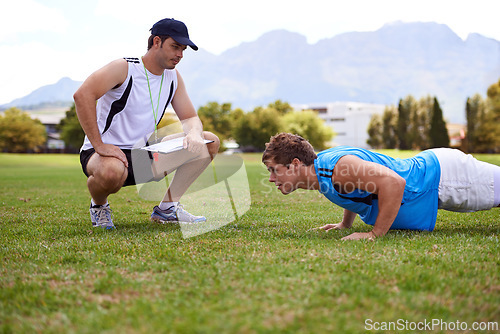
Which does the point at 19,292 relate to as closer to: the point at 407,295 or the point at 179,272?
the point at 179,272

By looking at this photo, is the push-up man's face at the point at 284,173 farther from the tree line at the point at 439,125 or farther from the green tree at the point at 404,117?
the green tree at the point at 404,117

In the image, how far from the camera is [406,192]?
4.17 m

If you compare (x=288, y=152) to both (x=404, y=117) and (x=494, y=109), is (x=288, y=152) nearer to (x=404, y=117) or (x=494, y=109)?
(x=494, y=109)

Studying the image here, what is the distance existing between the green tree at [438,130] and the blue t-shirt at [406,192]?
5198 cm

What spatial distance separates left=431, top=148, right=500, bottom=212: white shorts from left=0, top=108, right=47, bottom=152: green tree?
65426mm

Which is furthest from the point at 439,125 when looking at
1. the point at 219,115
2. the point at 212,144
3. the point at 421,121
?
the point at 219,115

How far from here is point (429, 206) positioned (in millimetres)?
4270

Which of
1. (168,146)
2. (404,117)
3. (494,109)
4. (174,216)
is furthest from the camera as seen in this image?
(404,117)

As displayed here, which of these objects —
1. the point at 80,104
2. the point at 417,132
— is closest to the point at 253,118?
the point at 417,132

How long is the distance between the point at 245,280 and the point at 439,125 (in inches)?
2158

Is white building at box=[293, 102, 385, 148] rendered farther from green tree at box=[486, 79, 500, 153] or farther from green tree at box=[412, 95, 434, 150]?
green tree at box=[486, 79, 500, 153]

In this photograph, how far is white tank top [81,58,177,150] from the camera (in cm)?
494

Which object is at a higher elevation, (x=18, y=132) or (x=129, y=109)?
(x=18, y=132)

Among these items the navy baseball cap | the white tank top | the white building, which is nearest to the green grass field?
the white tank top
